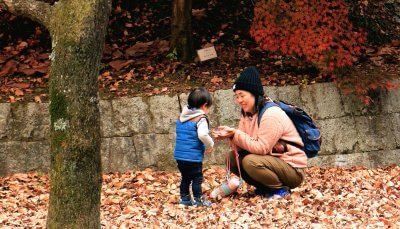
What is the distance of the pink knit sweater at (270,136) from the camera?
5676 millimetres

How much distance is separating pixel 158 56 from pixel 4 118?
108 inches

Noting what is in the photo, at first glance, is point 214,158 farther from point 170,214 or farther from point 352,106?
point 170,214

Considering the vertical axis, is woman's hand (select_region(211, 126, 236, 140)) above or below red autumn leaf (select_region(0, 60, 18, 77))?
below

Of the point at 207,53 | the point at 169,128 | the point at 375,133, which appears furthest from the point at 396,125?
the point at 169,128

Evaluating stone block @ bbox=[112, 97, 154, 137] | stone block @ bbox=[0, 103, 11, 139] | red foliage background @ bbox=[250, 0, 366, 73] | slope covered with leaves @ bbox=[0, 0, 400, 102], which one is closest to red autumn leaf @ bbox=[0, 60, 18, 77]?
slope covered with leaves @ bbox=[0, 0, 400, 102]

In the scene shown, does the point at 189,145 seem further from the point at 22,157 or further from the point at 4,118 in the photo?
the point at 4,118

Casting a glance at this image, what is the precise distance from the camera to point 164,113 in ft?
27.2

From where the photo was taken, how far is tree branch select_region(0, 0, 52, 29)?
190 inches

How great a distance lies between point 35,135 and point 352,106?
440cm

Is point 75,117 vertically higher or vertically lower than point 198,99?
lower

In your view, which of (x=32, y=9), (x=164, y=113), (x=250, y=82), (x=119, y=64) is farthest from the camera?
(x=119, y=64)

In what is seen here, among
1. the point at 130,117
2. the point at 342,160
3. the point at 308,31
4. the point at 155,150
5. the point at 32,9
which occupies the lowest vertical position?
the point at 342,160

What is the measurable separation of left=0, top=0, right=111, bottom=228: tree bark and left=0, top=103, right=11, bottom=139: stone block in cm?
387

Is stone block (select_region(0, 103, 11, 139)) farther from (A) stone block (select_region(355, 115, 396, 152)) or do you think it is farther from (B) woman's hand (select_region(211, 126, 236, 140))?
(A) stone block (select_region(355, 115, 396, 152))
